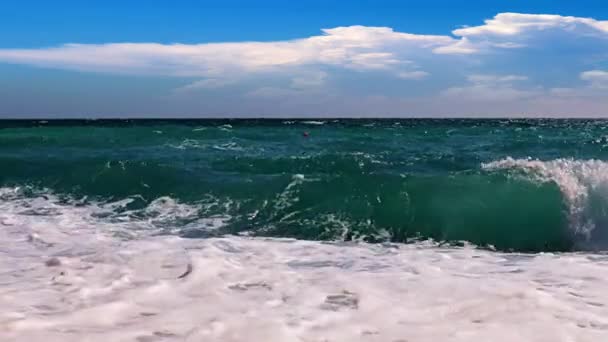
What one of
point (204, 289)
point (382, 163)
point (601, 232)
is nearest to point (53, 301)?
point (204, 289)

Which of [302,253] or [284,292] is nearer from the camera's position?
[284,292]

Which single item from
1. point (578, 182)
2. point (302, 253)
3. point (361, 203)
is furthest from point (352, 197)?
point (578, 182)

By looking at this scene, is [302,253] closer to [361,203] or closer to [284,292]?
[284,292]

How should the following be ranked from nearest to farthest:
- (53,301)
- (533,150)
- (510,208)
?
(53,301), (510,208), (533,150)

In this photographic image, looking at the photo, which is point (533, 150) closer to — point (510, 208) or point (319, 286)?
point (510, 208)

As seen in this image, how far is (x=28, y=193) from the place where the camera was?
1108 cm

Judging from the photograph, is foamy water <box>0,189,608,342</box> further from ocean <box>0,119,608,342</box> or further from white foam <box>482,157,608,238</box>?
white foam <box>482,157,608,238</box>

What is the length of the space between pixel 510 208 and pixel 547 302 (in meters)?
6.12

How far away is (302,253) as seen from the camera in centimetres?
605

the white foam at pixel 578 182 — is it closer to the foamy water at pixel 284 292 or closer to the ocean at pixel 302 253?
the ocean at pixel 302 253

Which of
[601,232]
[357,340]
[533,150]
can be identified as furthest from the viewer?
[533,150]

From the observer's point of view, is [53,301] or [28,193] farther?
[28,193]

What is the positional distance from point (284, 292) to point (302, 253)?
Answer: 5.57 ft

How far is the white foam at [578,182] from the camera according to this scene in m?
9.24
